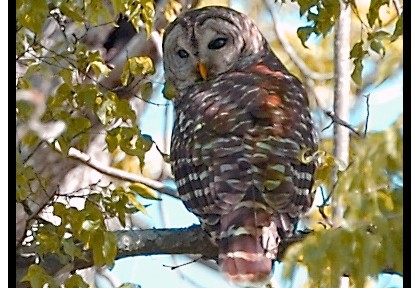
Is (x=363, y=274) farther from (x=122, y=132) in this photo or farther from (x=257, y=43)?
(x=257, y=43)

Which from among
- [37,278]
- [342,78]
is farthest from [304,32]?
[37,278]

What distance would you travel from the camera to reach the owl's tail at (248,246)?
1.91 meters

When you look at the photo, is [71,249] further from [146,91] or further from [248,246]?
[146,91]

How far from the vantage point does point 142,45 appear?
2.81m

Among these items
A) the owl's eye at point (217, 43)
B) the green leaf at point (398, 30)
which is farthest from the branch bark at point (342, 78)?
the green leaf at point (398, 30)

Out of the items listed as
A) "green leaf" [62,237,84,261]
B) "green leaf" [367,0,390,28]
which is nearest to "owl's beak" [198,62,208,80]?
"green leaf" [367,0,390,28]

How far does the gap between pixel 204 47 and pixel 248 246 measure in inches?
30.8

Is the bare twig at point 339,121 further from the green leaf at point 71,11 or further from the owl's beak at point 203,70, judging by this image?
the green leaf at point 71,11

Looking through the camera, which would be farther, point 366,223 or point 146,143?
point 146,143

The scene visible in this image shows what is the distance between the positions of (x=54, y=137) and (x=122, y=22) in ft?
2.17

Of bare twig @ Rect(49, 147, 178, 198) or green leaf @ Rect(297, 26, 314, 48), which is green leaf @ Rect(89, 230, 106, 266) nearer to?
bare twig @ Rect(49, 147, 178, 198)

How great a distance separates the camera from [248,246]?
192 cm
